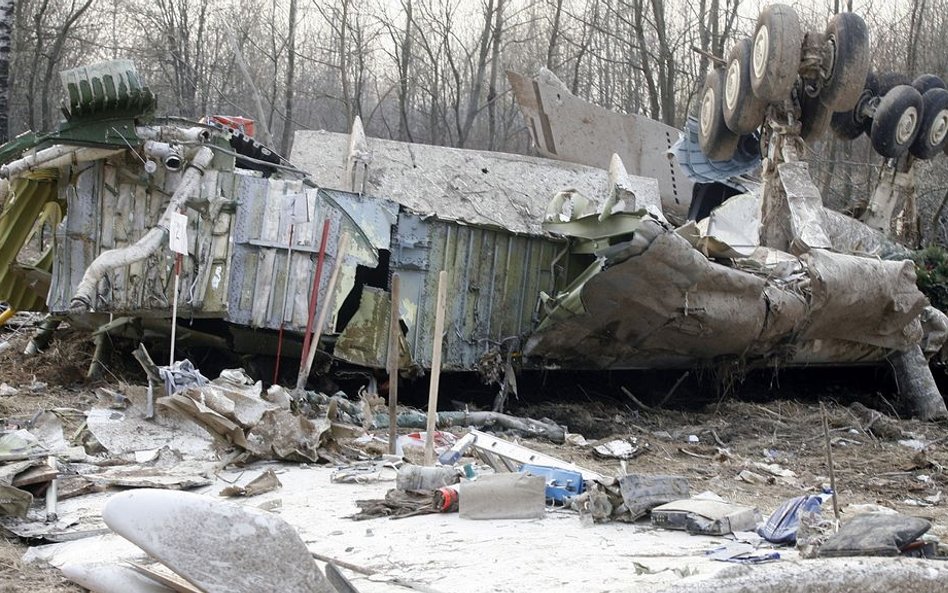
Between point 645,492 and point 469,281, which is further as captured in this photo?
point 469,281

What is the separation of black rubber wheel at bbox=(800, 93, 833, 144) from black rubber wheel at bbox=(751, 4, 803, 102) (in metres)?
0.62

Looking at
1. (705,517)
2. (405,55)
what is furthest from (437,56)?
(705,517)

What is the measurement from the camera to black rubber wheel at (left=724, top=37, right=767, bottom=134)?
44.2 feet

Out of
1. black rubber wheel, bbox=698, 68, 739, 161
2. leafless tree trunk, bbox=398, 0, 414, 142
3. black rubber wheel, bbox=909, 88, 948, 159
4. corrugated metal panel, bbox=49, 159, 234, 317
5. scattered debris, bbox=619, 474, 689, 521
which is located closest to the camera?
scattered debris, bbox=619, 474, 689, 521

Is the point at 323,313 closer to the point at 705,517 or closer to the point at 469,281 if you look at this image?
the point at 469,281

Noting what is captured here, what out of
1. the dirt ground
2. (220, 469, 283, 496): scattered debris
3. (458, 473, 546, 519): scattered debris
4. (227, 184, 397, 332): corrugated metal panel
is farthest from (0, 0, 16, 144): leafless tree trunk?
(458, 473, 546, 519): scattered debris

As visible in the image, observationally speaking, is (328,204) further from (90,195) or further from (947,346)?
(947,346)

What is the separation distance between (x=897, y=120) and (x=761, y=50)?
3.08 metres

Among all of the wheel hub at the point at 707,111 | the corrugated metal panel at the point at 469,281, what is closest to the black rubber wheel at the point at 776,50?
the wheel hub at the point at 707,111

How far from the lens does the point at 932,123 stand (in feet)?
50.3

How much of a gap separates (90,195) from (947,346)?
9.91 meters

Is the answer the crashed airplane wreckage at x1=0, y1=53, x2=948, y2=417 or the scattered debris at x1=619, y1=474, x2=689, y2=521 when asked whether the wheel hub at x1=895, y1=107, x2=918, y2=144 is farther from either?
the scattered debris at x1=619, y1=474, x2=689, y2=521

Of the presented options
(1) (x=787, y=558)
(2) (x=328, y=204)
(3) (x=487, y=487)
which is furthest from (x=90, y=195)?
(1) (x=787, y=558)

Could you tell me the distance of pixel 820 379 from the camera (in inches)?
553
